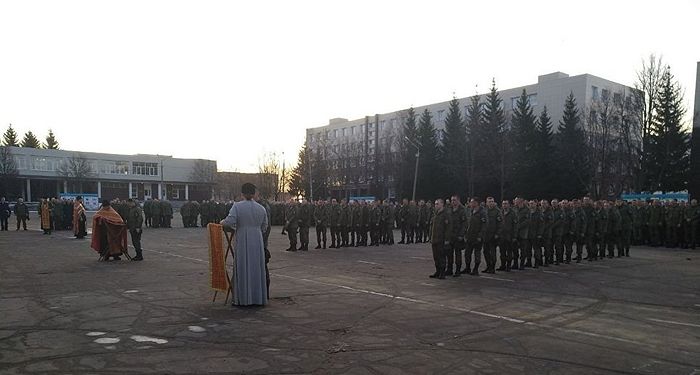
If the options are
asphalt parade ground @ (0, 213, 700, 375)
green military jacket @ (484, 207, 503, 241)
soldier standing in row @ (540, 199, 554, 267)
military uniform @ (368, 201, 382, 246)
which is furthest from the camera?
military uniform @ (368, 201, 382, 246)

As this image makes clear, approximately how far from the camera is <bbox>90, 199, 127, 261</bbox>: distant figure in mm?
15359

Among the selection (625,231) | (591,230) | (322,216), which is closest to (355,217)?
(322,216)

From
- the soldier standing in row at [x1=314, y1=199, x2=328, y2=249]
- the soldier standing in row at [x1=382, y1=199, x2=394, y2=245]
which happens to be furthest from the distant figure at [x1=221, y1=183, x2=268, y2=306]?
the soldier standing in row at [x1=382, y1=199, x2=394, y2=245]

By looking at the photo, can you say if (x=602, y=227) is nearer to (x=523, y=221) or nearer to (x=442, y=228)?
(x=523, y=221)

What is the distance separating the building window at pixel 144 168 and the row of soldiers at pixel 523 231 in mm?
93929

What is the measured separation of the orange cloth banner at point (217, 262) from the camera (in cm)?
885

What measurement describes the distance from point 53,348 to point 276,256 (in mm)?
11091

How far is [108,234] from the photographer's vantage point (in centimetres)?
1546

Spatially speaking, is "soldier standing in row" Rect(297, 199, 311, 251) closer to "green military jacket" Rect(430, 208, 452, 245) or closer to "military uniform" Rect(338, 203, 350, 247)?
"military uniform" Rect(338, 203, 350, 247)

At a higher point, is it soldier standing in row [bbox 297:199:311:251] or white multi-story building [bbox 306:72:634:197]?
white multi-story building [bbox 306:72:634:197]

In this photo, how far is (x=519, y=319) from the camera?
7930 millimetres

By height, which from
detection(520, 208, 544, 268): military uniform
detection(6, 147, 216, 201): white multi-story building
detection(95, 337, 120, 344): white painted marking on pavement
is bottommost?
detection(95, 337, 120, 344): white painted marking on pavement

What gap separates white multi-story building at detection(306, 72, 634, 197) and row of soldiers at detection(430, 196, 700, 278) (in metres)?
31.6

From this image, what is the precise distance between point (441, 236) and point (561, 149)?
4052 cm
